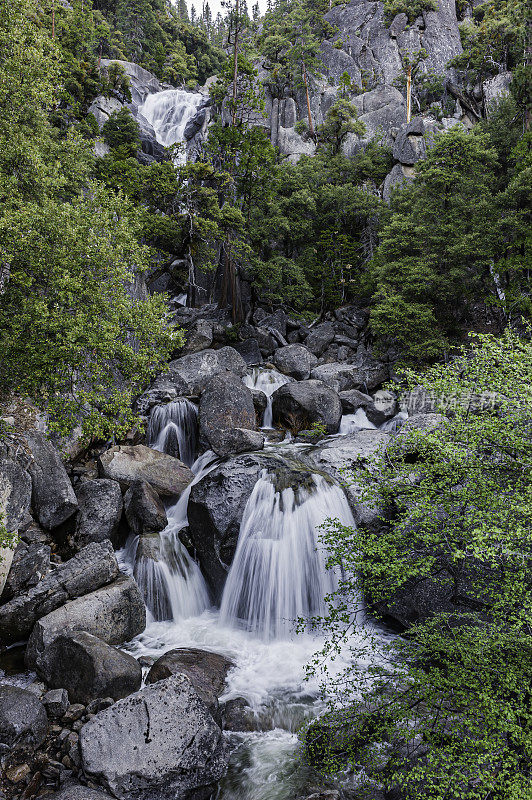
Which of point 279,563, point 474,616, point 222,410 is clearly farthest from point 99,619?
point 222,410

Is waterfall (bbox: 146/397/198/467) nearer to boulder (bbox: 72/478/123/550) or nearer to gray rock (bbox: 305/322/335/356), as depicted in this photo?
boulder (bbox: 72/478/123/550)

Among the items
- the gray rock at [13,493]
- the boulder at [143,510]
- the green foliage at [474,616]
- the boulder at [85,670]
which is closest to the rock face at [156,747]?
the boulder at [85,670]

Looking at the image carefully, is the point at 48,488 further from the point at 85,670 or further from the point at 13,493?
the point at 85,670

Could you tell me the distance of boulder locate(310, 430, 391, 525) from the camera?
11133 millimetres

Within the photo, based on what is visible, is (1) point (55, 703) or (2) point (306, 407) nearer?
(1) point (55, 703)

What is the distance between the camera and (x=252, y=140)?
23.2 m

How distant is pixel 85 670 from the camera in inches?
284

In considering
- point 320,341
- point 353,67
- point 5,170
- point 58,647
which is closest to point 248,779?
point 58,647

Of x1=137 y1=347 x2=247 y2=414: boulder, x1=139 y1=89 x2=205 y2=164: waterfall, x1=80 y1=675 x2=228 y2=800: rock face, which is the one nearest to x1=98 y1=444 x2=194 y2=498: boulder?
x1=137 y1=347 x2=247 y2=414: boulder

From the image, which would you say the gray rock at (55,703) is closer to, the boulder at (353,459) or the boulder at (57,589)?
the boulder at (57,589)

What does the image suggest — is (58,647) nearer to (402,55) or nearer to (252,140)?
(252,140)

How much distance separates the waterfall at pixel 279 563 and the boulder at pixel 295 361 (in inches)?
435

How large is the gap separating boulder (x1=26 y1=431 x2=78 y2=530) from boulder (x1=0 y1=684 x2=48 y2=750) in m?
4.43

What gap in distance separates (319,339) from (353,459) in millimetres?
13102
